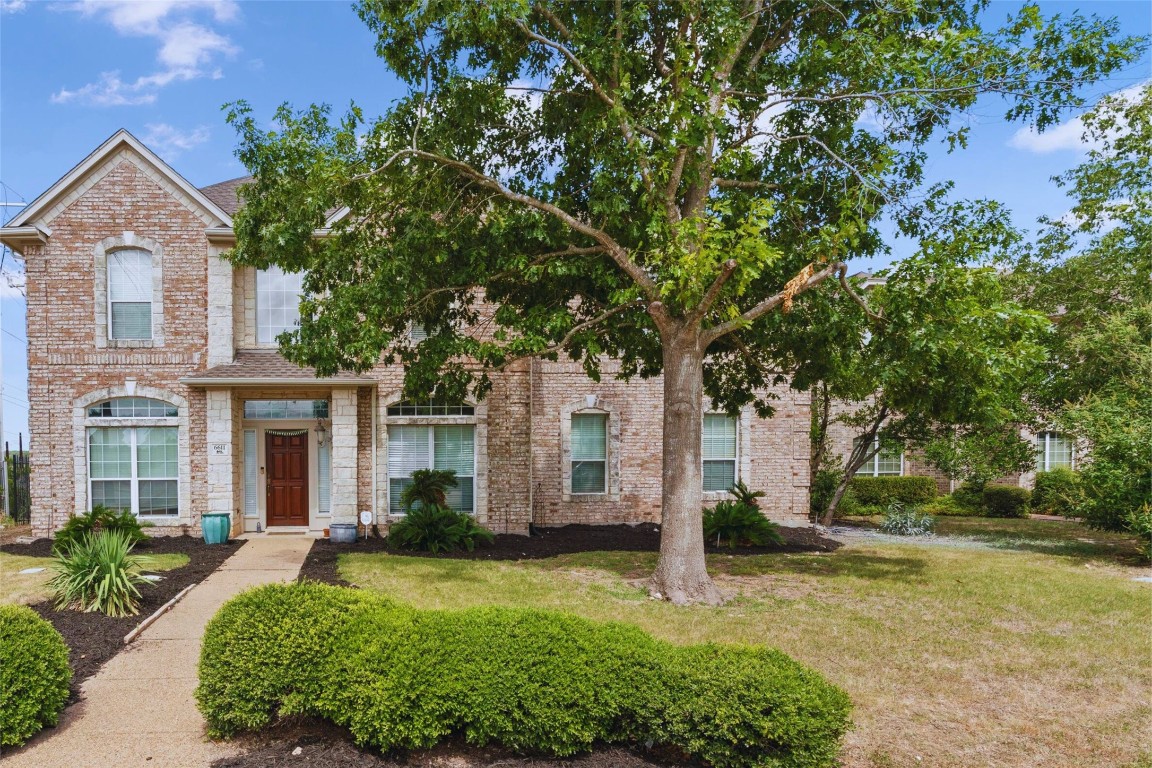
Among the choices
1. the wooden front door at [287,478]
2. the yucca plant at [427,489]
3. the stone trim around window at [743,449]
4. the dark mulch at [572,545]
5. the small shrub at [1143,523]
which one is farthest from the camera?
the stone trim around window at [743,449]

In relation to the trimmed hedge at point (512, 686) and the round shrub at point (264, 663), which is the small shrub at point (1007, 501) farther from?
the round shrub at point (264, 663)

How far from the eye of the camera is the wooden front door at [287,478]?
602 inches

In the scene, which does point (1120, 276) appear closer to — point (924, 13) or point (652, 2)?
point (924, 13)

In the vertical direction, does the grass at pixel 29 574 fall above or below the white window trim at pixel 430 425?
below

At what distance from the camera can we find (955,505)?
23.1 m

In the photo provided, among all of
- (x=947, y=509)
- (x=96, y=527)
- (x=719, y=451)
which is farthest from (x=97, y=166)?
(x=947, y=509)

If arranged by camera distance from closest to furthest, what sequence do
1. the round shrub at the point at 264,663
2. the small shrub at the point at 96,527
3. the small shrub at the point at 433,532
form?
1. the round shrub at the point at 264,663
2. the small shrub at the point at 96,527
3. the small shrub at the point at 433,532

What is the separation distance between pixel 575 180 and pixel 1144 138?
13.2m

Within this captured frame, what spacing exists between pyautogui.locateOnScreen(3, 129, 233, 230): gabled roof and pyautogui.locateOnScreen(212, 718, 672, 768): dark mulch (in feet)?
39.4

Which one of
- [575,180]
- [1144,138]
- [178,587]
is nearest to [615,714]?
[178,587]

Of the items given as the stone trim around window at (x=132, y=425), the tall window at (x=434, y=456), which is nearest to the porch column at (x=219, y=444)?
the stone trim around window at (x=132, y=425)

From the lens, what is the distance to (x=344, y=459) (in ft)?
48.0

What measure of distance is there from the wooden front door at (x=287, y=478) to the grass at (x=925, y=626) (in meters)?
3.70

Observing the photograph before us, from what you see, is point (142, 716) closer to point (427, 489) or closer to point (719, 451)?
point (427, 489)
